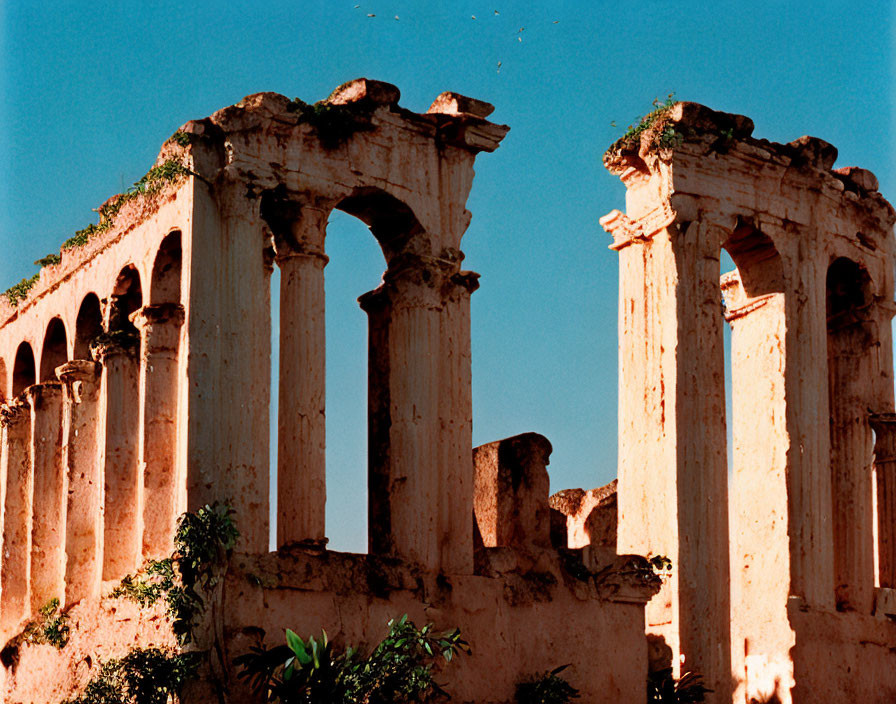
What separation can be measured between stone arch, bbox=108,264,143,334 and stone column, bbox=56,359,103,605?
0.62 metres

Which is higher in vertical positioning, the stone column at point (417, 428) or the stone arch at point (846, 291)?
the stone arch at point (846, 291)

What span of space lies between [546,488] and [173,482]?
3705 millimetres

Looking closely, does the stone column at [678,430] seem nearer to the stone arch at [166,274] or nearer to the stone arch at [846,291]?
the stone arch at [846,291]

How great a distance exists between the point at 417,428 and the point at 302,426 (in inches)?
50.6

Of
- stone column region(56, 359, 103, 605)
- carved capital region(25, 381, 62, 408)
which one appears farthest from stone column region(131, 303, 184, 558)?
carved capital region(25, 381, 62, 408)

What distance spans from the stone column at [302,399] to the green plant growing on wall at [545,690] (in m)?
2.46

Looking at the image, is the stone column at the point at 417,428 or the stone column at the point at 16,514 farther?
the stone column at the point at 16,514

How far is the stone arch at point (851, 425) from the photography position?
21125 mm

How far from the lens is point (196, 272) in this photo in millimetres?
17109

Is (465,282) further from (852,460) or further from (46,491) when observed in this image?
(46,491)

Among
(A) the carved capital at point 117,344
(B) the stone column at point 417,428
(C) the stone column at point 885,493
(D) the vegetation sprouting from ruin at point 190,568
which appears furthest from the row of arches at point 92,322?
(C) the stone column at point 885,493

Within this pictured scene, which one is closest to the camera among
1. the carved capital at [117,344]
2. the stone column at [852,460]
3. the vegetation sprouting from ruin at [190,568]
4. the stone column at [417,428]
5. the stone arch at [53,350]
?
the vegetation sprouting from ruin at [190,568]

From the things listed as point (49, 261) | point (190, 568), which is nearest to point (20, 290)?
point (49, 261)

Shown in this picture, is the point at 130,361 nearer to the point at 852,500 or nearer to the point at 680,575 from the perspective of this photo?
the point at 680,575
